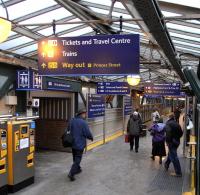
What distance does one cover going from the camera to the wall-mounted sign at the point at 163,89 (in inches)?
619

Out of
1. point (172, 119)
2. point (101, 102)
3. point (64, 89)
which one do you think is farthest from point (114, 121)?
point (172, 119)

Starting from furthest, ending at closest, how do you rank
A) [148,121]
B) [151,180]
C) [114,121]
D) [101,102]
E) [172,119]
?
[148,121] < [114,121] < [101,102] < [172,119] < [151,180]

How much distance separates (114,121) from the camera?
17.5 m

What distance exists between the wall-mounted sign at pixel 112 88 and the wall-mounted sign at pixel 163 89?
90.8 inches

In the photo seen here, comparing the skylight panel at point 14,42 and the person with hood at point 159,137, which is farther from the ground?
the skylight panel at point 14,42

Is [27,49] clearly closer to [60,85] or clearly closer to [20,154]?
[60,85]

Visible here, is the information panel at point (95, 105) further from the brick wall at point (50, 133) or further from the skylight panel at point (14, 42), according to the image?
the skylight panel at point (14, 42)

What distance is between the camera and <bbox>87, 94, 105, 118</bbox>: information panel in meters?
12.7

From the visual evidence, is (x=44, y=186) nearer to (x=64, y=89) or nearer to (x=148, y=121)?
(x=64, y=89)

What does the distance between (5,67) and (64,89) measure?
3.10 m

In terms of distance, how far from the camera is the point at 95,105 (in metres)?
13.2

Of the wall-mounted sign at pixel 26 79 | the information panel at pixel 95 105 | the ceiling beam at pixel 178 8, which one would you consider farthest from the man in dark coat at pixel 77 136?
the information panel at pixel 95 105

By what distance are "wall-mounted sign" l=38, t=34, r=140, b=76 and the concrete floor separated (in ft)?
9.06

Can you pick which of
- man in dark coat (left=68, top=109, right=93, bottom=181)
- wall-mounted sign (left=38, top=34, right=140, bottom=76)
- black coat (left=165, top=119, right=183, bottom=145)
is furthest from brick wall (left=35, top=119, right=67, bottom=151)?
wall-mounted sign (left=38, top=34, right=140, bottom=76)
